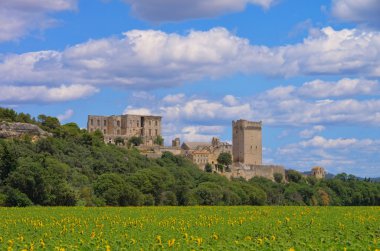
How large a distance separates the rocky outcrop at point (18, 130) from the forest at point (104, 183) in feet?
12.4

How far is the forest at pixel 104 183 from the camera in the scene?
71375mm

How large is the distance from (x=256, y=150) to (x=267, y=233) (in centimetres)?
17122

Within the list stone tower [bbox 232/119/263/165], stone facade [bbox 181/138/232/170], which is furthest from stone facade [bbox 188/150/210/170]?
stone tower [bbox 232/119/263/165]

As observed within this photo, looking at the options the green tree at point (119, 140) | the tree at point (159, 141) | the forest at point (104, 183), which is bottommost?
the forest at point (104, 183)

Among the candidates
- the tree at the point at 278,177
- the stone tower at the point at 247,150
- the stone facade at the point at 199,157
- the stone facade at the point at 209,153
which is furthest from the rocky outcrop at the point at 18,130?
the stone tower at the point at 247,150

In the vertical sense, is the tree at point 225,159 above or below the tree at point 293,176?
above

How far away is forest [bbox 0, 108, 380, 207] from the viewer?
234ft

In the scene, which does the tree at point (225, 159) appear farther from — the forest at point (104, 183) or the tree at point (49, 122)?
the tree at point (49, 122)

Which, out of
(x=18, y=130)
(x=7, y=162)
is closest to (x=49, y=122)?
(x=18, y=130)

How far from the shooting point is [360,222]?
1329 inches

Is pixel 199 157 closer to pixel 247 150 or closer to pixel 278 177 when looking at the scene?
pixel 278 177

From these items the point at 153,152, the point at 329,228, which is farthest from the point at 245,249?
the point at 153,152

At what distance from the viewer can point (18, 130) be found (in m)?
111

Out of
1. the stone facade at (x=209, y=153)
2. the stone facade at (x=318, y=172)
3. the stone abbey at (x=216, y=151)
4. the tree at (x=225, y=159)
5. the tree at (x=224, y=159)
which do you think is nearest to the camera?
the stone abbey at (x=216, y=151)
